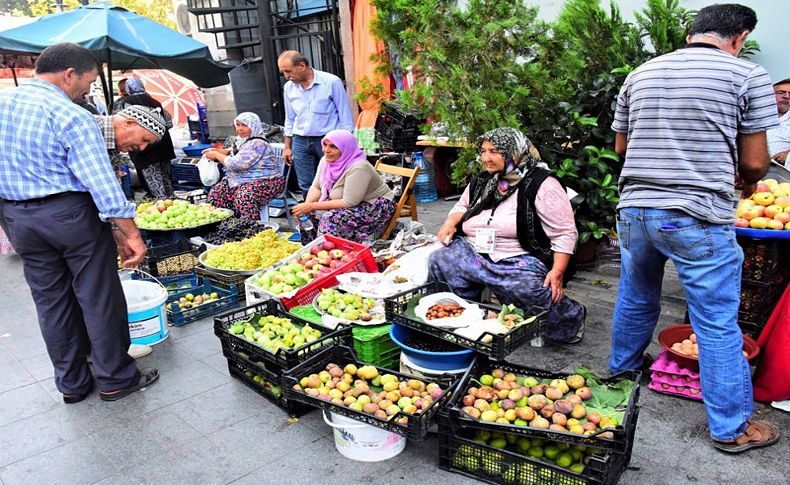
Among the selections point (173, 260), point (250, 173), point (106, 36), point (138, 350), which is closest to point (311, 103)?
point (250, 173)

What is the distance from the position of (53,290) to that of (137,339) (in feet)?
2.46

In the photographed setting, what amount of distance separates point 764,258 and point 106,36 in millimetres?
7233

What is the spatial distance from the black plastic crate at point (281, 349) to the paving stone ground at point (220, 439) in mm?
334

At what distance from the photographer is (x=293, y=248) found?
5188 millimetres

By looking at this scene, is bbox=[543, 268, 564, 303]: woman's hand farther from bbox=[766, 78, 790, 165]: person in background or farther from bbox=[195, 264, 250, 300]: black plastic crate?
bbox=[195, 264, 250, 300]: black plastic crate

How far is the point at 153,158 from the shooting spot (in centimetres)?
813

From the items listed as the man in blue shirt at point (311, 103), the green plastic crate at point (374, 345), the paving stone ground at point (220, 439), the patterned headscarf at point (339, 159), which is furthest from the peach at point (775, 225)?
the man in blue shirt at point (311, 103)

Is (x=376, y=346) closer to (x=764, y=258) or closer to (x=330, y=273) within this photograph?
(x=330, y=273)

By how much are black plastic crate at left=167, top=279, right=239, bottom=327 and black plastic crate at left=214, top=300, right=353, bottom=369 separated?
1.00 m

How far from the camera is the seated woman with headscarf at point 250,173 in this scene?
19.5ft

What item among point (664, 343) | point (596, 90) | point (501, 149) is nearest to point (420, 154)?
point (596, 90)

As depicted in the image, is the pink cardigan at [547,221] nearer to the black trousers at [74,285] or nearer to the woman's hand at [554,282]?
the woman's hand at [554,282]

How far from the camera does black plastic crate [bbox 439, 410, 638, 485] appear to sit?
2209mm

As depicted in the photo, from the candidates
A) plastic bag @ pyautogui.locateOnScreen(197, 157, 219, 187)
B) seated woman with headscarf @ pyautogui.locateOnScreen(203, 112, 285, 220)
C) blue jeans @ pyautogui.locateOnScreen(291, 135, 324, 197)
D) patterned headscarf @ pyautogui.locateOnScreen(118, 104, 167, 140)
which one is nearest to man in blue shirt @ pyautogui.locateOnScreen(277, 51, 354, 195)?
blue jeans @ pyautogui.locateOnScreen(291, 135, 324, 197)
